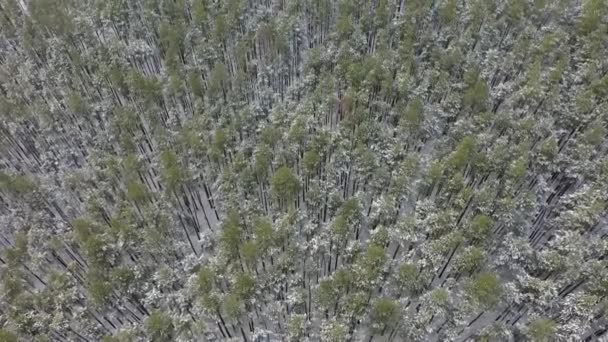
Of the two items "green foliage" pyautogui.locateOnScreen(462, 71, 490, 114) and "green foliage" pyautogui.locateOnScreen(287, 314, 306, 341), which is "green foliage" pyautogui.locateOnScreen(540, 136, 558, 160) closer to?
"green foliage" pyautogui.locateOnScreen(462, 71, 490, 114)

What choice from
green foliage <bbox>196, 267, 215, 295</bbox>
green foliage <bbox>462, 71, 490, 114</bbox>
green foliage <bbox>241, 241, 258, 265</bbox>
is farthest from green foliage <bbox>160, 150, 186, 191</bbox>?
green foliage <bbox>462, 71, 490, 114</bbox>

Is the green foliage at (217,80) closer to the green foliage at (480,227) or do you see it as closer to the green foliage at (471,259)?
the green foliage at (480,227)

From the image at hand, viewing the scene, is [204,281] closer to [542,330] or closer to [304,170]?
[304,170]

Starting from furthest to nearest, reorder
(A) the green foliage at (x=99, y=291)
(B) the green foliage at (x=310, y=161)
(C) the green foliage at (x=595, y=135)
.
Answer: (B) the green foliage at (x=310, y=161) < (C) the green foliage at (x=595, y=135) < (A) the green foliage at (x=99, y=291)

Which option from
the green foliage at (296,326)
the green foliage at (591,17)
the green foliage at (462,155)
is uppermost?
the green foliage at (591,17)

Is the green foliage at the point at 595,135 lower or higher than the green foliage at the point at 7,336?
higher

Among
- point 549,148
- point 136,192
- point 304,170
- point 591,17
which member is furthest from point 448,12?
point 136,192

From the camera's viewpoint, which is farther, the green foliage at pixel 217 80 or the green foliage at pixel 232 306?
the green foliage at pixel 217 80

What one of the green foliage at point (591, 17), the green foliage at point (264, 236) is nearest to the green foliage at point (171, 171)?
the green foliage at point (264, 236)

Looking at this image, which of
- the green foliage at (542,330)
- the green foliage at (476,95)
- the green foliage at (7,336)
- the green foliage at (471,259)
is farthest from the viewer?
the green foliage at (476,95)
